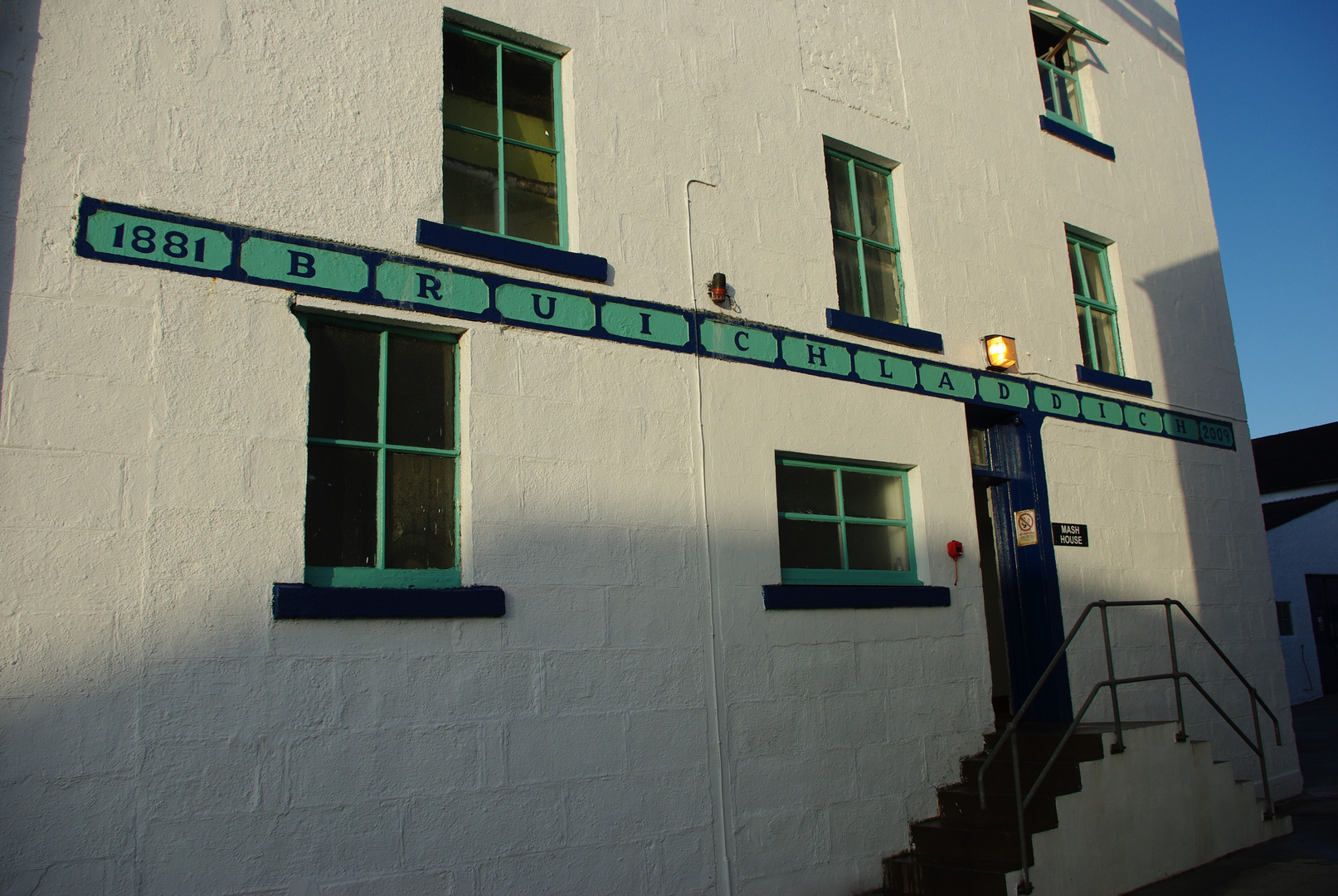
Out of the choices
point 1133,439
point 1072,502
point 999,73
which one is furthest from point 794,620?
point 999,73

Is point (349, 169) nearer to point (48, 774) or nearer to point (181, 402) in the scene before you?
point (181, 402)

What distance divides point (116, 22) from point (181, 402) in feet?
6.32

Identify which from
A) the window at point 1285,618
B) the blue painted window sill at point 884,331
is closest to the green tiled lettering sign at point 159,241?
the blue painted window sill at point 884,331

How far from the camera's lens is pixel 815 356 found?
6.85 m

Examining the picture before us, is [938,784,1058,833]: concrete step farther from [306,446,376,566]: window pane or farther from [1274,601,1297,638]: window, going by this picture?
[1274,601,1297,638]: window

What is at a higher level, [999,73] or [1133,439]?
[999,73]

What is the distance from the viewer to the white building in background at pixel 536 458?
4332 millimetres

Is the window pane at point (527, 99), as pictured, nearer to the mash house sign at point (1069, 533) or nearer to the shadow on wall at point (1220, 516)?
the mash house sign at point (1069, 533)

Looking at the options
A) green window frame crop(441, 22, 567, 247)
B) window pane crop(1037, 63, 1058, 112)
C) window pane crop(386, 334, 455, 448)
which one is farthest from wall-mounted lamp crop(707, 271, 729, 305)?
window pane crop(1037, 63, 1058, 112)

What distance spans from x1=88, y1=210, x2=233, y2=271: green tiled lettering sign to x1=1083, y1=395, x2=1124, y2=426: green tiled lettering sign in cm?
706

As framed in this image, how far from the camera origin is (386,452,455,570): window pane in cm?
509

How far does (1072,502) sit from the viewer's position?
8391 millimetres

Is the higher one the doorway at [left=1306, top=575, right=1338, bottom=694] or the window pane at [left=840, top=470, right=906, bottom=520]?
the window pane at [left=840, top=470, right=906, bottom=520]

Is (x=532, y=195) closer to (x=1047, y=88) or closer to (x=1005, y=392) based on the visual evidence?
(x=1005, y=392)
